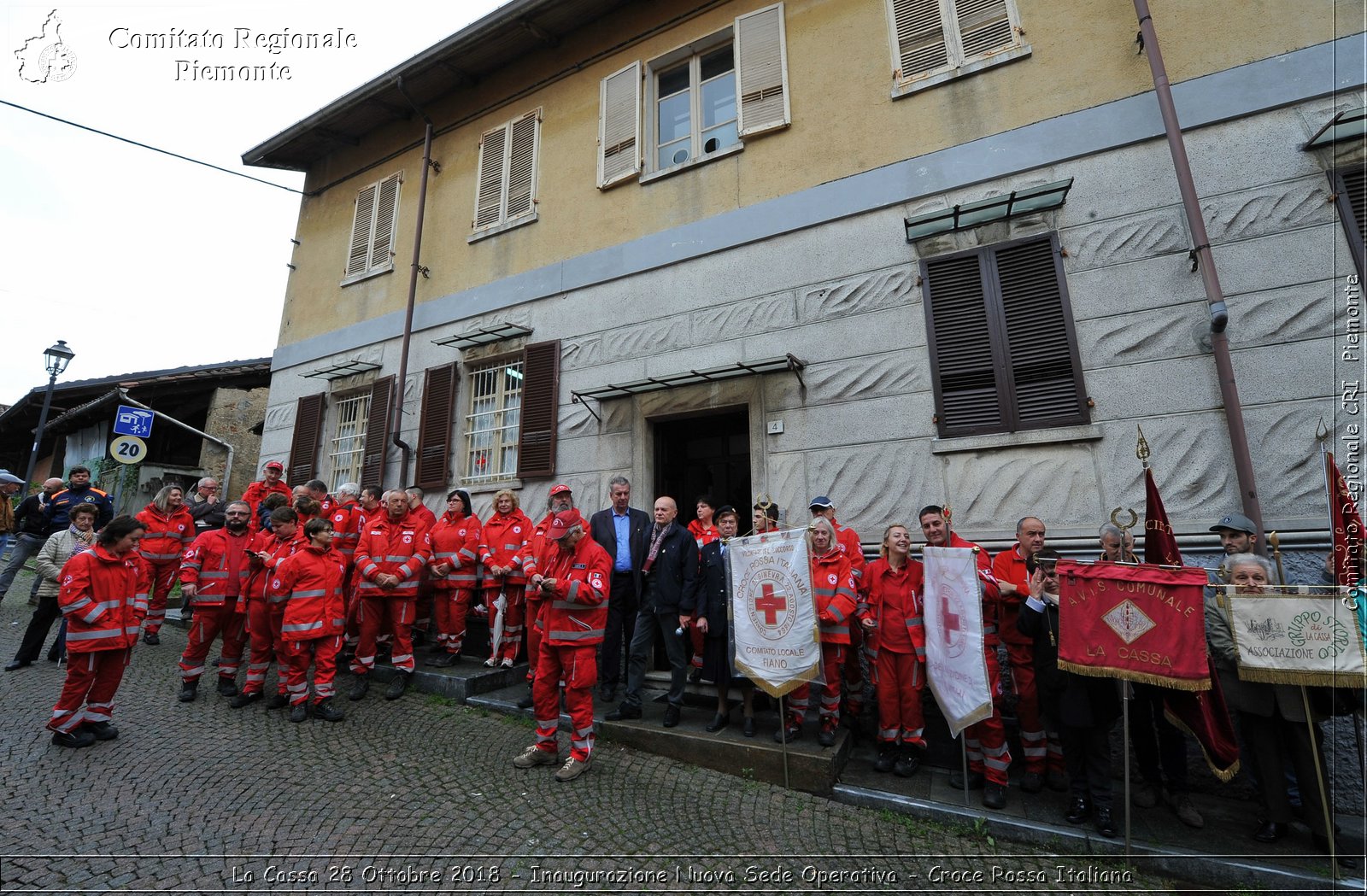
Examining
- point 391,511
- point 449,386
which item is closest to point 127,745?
point 391,511

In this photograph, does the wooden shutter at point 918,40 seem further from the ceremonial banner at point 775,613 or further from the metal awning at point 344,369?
the metal awning at point 344,369

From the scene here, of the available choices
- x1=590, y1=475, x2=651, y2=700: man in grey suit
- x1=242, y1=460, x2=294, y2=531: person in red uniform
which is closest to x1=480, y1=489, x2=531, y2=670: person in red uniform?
x1=590, y1=475, x2=651, y2=700: man in grey suit

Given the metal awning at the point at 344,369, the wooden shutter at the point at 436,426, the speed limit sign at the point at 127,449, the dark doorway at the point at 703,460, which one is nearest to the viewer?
the dark doorway at the point at 703,460

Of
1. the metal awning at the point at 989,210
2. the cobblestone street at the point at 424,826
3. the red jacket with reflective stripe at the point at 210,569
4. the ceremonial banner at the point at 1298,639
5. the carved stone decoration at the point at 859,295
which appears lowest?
the cobblestone street at the point at 424,826

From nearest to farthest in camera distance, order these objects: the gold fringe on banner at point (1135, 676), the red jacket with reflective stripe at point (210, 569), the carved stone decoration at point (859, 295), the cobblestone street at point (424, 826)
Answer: the cobblestone street at point (424, 826)
the gold fringe on banner at point (1135, 676)
the red jacket with reflective stripe at point (210, 569)
the carved stone decoration at point (859, 295)

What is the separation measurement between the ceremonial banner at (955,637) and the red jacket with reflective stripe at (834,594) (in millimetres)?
Answer: 620

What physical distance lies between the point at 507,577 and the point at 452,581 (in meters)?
0.77

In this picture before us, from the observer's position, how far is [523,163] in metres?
9.44

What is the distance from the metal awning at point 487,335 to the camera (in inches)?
345

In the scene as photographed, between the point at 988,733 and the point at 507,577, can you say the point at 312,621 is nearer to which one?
the point at 507,577

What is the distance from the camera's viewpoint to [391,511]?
21.4 ft

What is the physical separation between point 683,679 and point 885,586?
1.90 metres

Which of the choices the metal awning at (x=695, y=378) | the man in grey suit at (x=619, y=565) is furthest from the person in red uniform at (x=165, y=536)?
the man in grey suit at (x=619, y=565)

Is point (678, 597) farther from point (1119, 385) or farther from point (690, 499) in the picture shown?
point (1119, 385)
